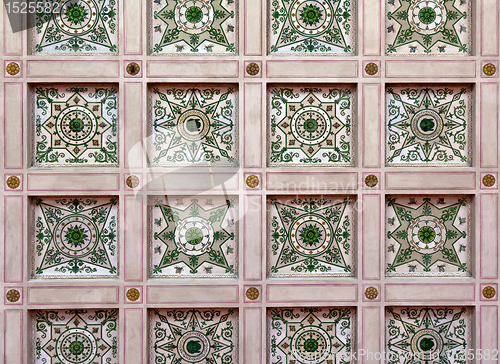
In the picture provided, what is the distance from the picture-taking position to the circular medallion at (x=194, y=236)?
6.38 ft

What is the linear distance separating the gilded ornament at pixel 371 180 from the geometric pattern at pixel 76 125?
1306 mm

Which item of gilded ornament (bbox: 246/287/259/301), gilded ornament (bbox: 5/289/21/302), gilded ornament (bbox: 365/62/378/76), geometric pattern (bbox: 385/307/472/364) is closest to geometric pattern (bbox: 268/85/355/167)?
gilded ornament (bbox: 365/62/378/76)

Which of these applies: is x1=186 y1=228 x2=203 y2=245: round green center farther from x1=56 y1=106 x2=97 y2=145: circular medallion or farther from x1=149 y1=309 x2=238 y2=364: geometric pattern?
x1=56 y1=106 x2=97 y2=145: circular medallion

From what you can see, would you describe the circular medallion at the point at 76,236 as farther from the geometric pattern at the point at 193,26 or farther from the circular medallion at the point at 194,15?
the circular medallion at the point at 194,15

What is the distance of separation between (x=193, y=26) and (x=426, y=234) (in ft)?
5.39

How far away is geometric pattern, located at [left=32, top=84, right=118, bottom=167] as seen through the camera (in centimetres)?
193

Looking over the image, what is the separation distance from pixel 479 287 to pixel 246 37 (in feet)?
5.75

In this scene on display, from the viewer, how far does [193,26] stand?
76.4 inches

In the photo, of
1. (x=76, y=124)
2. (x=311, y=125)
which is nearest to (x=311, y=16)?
(x=311, y=125)

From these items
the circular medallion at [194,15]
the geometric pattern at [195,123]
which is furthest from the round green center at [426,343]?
the circular medallion at [194,15]

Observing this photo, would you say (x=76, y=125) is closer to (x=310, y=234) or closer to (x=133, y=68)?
(x=133, y=68)

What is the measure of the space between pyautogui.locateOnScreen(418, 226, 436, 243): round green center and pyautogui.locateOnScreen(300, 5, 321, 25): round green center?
4.05 ft

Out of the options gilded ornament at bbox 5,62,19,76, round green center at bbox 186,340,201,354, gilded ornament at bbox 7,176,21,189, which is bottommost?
round green center at bbox 186,340,201,354

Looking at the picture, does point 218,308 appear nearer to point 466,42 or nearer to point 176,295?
point 176,295
